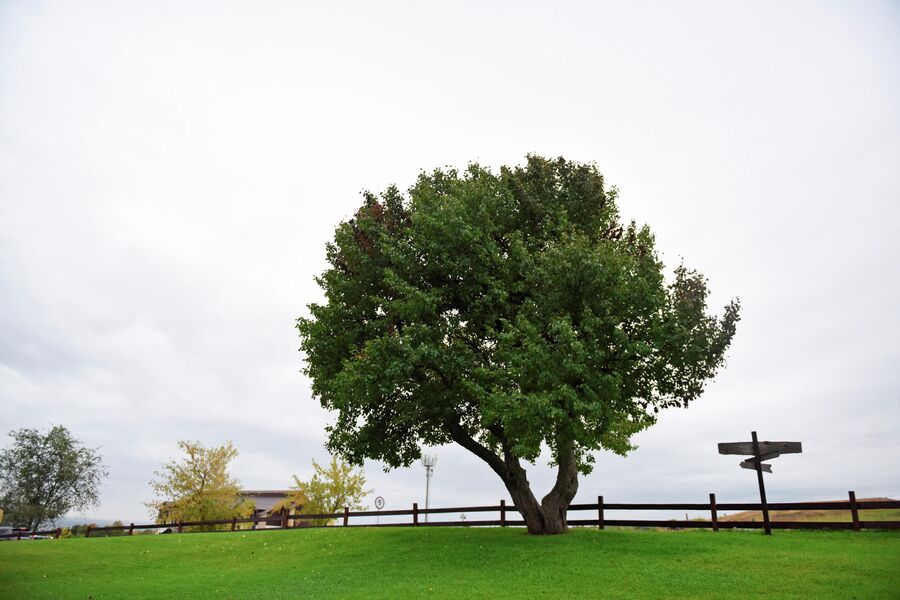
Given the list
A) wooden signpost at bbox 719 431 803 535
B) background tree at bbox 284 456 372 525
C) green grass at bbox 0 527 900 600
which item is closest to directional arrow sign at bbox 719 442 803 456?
wooden signpost at bbox 719 431 803 535

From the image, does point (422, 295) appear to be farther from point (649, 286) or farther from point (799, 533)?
point (799, 533)

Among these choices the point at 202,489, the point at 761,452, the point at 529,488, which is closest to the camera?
the point at 761,452

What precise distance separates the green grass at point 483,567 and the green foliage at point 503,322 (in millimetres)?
3258

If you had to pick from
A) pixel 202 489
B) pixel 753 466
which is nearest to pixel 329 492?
pixel 202 489

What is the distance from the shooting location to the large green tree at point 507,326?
17.7 m

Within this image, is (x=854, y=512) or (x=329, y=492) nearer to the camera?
(x=854, y=512)

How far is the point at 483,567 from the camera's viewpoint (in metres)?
15.8

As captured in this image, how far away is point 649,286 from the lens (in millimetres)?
19750

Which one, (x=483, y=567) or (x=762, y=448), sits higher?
(x=762, y=448)

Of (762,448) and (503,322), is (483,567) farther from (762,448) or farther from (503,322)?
(762,448)

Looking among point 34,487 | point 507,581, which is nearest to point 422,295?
point 507,581

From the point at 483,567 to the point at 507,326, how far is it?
769 centimetres

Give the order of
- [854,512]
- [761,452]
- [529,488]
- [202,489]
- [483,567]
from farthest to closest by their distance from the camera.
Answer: [202,489] < [529,488] < [761,452] < [854,512] < [483,567]

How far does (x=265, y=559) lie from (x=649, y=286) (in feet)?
57.7
